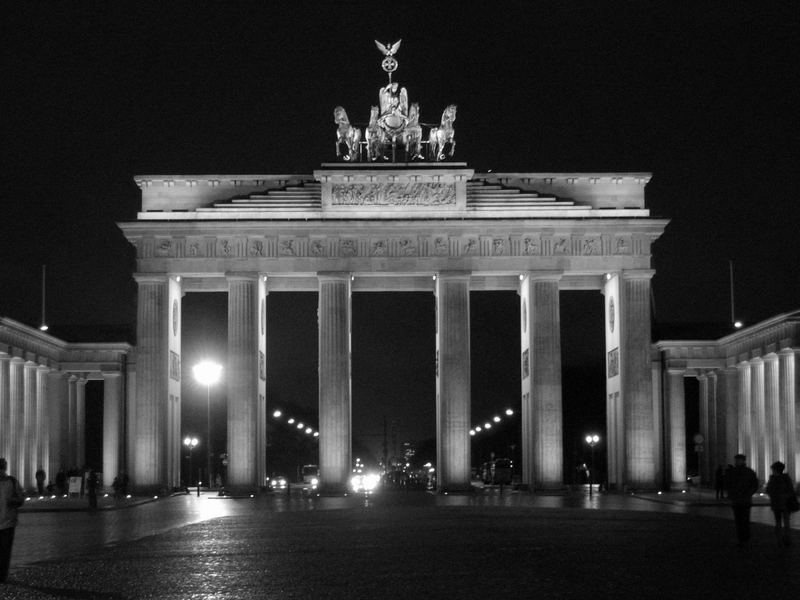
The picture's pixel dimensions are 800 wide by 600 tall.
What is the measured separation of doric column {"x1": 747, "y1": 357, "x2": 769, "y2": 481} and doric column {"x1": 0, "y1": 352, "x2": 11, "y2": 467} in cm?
3807

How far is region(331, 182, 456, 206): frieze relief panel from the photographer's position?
78188 millimetres

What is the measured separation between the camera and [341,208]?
78.3 meters

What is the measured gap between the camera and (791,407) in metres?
69.4

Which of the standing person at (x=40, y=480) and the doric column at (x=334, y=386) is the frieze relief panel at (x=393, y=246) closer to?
the doric column at (x=334, y=386)

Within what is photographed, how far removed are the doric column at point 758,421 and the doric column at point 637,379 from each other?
538cm

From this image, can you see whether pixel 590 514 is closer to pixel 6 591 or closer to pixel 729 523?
pixel 729 523

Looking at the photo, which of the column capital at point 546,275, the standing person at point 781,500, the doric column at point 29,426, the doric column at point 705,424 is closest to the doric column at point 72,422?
the doric column at point 29,426

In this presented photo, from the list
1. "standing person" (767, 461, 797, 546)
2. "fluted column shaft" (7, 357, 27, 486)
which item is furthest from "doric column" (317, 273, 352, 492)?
"standing person" (767, 461, 797, 546)

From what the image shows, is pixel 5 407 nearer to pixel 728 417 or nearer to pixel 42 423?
pixel 42 423

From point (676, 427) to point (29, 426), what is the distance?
35765 mm

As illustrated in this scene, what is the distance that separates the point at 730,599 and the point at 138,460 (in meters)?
58.3

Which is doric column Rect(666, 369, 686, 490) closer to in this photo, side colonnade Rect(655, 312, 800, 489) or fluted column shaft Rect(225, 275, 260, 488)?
side colonnade Rect(655, 312, 800, 489)

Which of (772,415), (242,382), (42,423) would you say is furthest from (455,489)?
(42,423)

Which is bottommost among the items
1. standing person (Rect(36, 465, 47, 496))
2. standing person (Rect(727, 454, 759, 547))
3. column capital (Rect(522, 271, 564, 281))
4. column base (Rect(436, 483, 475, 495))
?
column base (Rect(436, 483, 475, 495))
